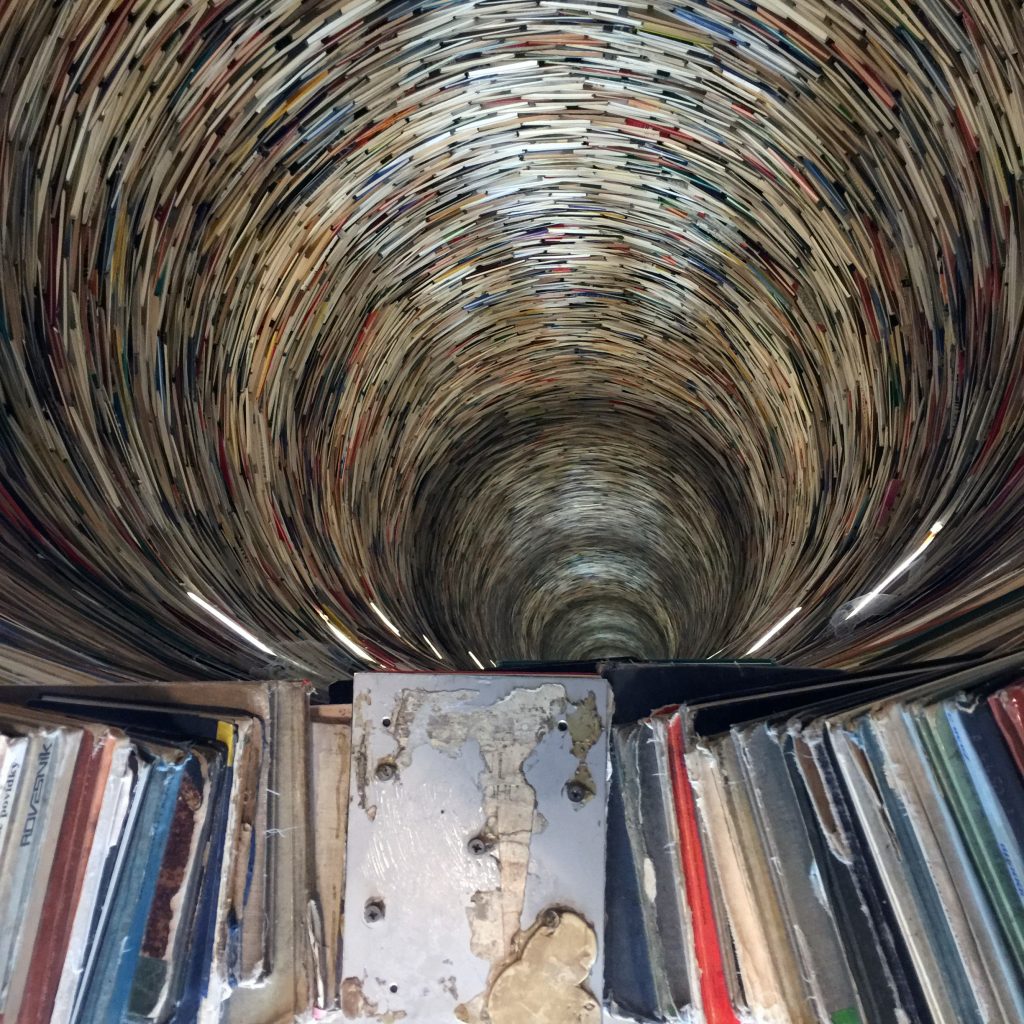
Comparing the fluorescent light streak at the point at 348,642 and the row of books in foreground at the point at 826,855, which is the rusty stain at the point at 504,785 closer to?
the row of books in foreground at the point at 826,855

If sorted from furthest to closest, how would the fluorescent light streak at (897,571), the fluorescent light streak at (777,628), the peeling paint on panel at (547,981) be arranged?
the fluorescent light streak at (777,628) < the fluorescent light streak at (897,571) < the peeling paint on panel at (547,981)

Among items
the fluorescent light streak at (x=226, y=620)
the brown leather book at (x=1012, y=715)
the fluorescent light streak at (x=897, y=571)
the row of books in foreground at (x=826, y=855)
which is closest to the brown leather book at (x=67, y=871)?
the fluorescent light streak at (x=226, y=620)

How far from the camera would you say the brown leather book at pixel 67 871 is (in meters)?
0.71

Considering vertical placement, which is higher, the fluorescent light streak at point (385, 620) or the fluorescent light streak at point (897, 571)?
the fluorescent light streak at point (385, 620)

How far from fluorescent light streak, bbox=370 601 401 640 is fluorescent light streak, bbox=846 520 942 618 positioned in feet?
2.49

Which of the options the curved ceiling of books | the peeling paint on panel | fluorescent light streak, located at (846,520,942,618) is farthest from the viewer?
fluorescent light streak, located at (846,520,942,618)

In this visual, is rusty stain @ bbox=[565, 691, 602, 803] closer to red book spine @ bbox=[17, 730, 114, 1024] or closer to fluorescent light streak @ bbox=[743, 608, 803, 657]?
red book spine @ bbox=[17, 730, 114, 1024]

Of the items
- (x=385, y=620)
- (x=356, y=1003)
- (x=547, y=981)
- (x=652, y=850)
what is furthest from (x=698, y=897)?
(x=385, y=620)

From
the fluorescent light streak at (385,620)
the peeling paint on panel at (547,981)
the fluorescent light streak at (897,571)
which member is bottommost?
the peeling paint on panel at (547,981)

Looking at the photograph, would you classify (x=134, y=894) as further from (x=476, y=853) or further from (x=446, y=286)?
(x=446, y=286)

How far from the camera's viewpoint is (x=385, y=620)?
4.89ft

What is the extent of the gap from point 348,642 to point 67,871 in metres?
0.53

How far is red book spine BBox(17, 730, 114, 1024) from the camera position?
0.71m

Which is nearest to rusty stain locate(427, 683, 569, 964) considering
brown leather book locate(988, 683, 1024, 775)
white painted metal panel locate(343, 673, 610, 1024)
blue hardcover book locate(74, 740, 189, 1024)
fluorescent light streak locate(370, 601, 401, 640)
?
white painted metal panel locate(343, 673, 610, 1024)
